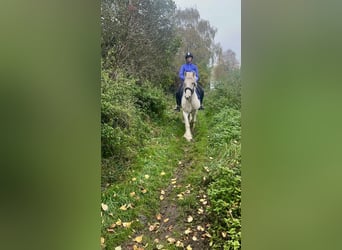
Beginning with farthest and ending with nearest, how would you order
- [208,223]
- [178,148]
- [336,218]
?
[178,148] < [208,223] < [336,218]

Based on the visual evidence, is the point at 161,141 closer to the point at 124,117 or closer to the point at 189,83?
the point at 124,117

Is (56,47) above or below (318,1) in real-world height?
below

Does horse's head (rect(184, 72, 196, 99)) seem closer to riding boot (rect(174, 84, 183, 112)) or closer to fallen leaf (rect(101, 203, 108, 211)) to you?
riding boot (rect(174, 84, 183, 112))

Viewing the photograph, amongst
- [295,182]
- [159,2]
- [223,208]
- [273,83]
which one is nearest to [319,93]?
[273,83]

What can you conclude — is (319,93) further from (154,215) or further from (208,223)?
(154,215)

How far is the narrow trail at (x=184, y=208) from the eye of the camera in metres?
1.58

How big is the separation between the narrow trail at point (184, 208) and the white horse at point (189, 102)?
0.05 m

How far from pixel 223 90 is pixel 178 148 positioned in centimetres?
45

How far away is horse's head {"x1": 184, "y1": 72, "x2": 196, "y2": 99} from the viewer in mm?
1636

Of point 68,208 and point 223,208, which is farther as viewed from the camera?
point 223,208

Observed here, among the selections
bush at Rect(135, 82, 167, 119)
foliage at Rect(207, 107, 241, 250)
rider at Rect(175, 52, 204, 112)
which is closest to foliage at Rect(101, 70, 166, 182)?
bush at Rect(135, 82, 167, 119)

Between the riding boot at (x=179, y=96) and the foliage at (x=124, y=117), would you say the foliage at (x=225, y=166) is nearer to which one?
the riding boot at (x=179, y=96)

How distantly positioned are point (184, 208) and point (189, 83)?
2.40 ft

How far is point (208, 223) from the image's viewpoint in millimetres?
1609
